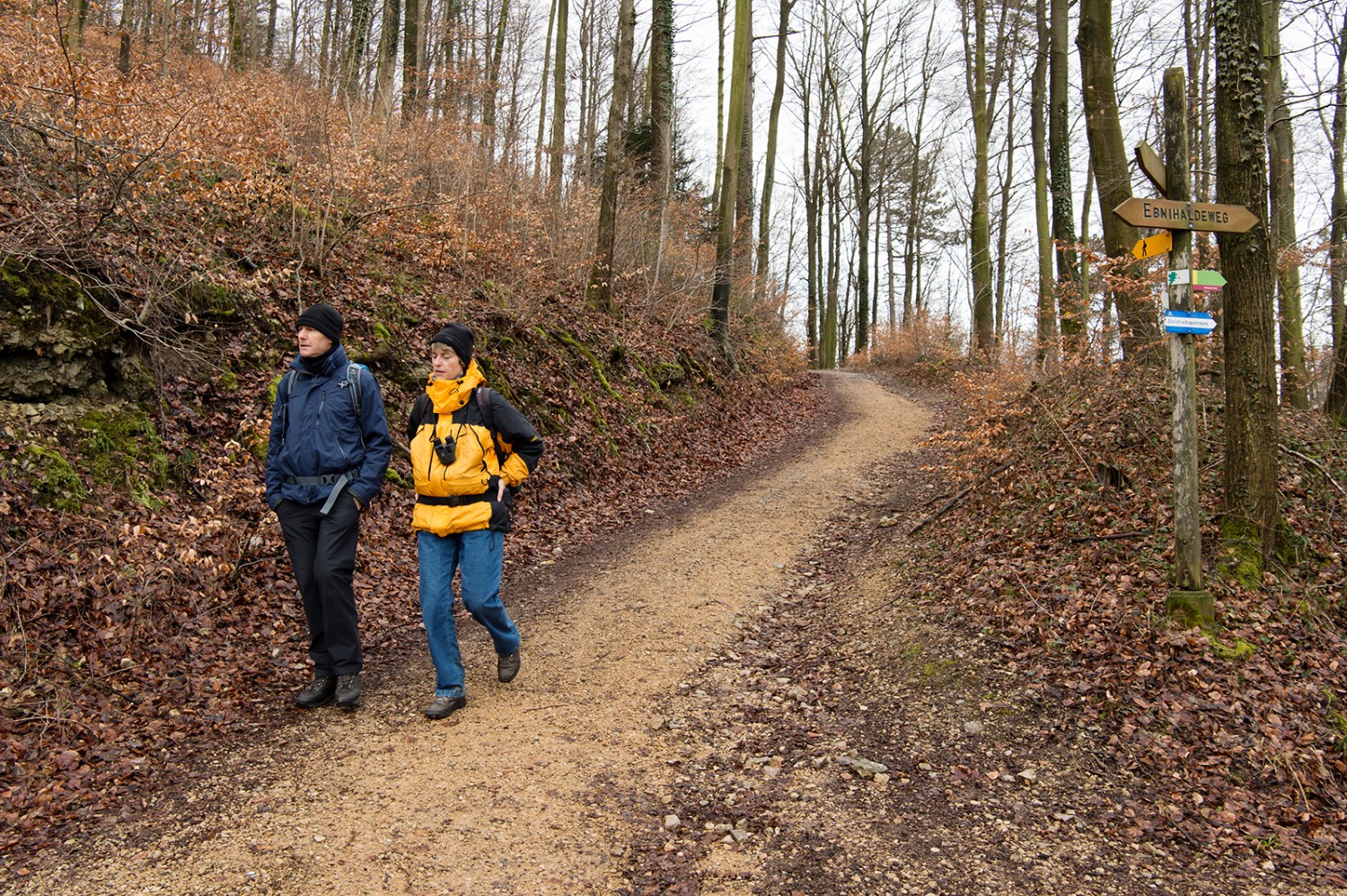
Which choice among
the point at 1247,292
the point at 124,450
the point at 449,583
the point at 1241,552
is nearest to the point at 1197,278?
the point at 1247,292

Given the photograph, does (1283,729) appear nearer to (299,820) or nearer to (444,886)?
(444,886)

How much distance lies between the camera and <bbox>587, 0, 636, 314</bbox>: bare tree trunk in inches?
516

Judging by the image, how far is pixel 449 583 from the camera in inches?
180

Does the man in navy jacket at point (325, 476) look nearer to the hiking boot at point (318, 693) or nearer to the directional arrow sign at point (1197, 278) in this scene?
the hiking boot at point (318, 693)

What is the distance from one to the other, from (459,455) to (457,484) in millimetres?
165

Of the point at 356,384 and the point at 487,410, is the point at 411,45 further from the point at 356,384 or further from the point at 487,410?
the point at 487,410

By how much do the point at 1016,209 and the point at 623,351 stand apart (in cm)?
2066

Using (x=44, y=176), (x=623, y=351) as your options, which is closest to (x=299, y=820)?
(x=44, y=176)

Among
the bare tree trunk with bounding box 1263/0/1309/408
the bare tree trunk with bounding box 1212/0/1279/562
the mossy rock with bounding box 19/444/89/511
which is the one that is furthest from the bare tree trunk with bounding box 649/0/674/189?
the mossy rock with bounding box 19/444/89/511

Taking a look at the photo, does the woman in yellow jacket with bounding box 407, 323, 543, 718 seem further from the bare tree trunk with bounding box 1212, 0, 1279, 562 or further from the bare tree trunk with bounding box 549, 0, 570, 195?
the bare tree trunk with bounding box 549, 0, 570, 195

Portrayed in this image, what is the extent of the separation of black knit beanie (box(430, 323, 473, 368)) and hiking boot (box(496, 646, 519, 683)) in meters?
1.90

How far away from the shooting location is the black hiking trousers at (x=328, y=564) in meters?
4.37

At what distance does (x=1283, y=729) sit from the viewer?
419cm

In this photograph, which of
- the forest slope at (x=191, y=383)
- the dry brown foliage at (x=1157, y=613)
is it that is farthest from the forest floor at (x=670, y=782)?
the forest slope at (x=191, y=383)
